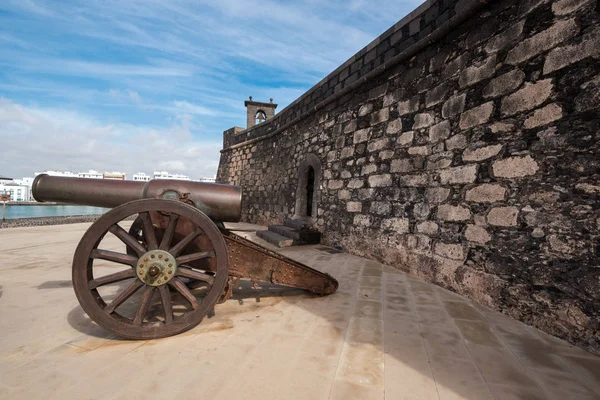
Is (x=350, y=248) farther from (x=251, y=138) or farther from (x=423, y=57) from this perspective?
(x=251, y=138)

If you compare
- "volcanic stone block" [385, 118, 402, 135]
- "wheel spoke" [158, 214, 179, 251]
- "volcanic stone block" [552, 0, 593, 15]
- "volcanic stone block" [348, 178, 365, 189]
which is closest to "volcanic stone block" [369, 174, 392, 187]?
"volcanic stone block" [348, 178, 365, 189]

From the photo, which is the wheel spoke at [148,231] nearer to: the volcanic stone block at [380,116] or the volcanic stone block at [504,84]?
the volcanic stone block at [504,84]

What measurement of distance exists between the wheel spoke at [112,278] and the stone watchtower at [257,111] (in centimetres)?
1246

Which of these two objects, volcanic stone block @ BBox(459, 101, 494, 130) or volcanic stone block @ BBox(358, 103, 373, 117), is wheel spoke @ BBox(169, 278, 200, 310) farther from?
volcanic stone block @ BBox(358, 103, 373, 117)

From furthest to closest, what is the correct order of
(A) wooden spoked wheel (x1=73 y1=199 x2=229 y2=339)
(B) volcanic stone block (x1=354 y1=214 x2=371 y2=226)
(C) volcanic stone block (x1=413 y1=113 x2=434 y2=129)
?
(B) volcanic stone block (x1=354 y1=214 x2=371 y2=226) < (C) volcanic stone block (x1=413 y1=113 x2=434 y2=129) < (A) wooden spoked wheel (x1=73 y1=199 x2=229 y2=339)

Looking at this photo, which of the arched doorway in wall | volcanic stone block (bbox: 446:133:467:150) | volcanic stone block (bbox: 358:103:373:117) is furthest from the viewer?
the arched doorway in wall

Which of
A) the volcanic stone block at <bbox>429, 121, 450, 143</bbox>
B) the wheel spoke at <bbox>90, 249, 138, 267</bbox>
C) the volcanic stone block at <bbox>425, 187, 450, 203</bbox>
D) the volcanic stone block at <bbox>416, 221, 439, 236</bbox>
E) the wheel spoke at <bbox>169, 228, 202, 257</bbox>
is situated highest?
the volcanic stone block at <bbox>429, 121, 450, 143</bbox>

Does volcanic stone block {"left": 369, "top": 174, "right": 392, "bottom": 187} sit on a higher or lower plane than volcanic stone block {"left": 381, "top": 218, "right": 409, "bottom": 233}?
higher

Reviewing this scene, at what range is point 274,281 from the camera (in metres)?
2.55

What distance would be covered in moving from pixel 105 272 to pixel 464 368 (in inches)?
153

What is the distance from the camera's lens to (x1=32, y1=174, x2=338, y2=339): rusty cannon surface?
191 cm

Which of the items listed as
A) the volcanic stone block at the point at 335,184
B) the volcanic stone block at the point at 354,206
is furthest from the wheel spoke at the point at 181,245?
the volcanic stone block at the point at 335,184

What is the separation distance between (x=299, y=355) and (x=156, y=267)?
1.15 meters

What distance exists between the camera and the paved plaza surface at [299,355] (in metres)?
1.43
